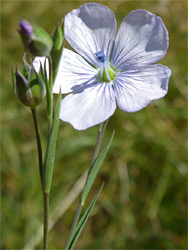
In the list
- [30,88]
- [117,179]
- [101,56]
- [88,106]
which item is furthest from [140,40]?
[117,179]

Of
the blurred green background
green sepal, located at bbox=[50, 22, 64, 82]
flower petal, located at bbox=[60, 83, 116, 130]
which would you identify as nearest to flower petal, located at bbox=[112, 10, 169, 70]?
flower petal, located at bbox=[60, 83, 116, 130]

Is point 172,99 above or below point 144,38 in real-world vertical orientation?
below

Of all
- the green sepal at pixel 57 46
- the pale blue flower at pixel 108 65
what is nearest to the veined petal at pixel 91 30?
the pale blue flower at pixel 108 65

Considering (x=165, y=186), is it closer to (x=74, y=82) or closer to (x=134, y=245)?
(x=134, y=245)

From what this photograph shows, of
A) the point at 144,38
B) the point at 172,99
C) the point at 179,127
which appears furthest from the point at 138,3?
the point at 144,38

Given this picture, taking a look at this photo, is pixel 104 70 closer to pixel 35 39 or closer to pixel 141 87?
pixel 141 87

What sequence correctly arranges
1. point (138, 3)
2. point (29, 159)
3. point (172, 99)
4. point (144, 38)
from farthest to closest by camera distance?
point (138, 3)
point (172, 99)
point (29, 159)
point (144, 38)

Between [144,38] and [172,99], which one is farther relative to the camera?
[172,99]
